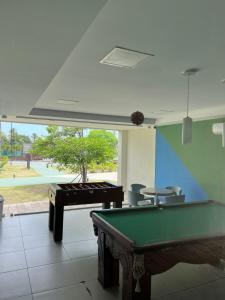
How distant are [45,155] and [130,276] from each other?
728 cm

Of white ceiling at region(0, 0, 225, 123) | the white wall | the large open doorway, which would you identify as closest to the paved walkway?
the large open doorway

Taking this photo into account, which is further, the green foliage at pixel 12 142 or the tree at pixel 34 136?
the tree at pixel 34 136

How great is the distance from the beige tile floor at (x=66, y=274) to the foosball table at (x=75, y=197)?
33 cm

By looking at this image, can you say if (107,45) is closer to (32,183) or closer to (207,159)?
(207,159)

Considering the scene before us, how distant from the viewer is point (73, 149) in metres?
8.80

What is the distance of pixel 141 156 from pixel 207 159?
119 inches

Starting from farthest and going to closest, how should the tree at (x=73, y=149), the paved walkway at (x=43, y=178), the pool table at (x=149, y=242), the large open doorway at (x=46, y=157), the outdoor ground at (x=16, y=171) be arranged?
the paved walkway at (x=43, y=178)
the tree at (x=73, y=149)
the outdoor ground at (x=16, y=171)
the large open doorway at (x=46, y=157)
the pool table at (x=149, y=242)

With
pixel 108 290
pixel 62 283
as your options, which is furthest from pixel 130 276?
pixel 62 283

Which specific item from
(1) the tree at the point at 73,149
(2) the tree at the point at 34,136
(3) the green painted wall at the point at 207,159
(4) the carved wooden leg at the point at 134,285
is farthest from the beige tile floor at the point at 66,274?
(2) the tree at the point at 34,136

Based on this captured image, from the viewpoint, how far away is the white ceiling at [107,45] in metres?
1.44

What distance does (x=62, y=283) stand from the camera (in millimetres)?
2969

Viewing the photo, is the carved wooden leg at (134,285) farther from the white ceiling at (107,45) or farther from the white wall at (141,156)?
the white wall at (141,156)

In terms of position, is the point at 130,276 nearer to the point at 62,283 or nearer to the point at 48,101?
the point at 62,283

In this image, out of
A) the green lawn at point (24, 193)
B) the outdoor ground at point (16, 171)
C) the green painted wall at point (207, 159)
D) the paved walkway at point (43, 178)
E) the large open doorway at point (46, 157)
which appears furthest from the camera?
the paved walkway at point (43, 178)
